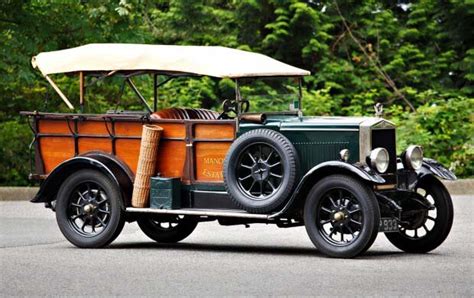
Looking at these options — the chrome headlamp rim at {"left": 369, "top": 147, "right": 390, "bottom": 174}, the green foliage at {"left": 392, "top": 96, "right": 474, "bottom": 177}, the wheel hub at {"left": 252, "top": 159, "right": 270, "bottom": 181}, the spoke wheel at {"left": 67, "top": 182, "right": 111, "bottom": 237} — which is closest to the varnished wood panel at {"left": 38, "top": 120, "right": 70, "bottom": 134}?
the spoke wheel at {"left": 67, "top": 182, "right": 111, "bottom": 237}

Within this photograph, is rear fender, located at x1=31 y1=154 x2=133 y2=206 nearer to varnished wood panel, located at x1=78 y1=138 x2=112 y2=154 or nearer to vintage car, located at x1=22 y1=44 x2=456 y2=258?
vintage car, located at x1=22 y1=44 x2=456 y2=258

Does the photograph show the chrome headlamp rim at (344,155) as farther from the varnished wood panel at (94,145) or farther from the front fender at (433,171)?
the varnished wood panel at (94,145)

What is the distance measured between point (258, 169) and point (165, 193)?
43.7 inches

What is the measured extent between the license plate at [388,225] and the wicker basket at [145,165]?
2.63 metres

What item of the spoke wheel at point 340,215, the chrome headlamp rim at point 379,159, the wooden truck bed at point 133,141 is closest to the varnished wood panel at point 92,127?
the wooden truck bed at point 133,141

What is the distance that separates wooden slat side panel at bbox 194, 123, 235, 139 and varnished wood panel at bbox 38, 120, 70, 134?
5.25ft

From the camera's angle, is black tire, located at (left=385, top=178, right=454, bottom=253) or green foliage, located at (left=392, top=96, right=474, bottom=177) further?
green foliage, located at (left=392, top=96, right=474, bottom=177)

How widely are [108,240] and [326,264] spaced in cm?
273

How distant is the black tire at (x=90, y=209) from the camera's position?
13.4 metres

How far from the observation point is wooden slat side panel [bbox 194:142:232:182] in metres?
13.3

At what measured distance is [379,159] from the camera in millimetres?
12477

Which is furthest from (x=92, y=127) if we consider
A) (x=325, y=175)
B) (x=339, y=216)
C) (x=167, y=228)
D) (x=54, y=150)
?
(x=339, y=216)

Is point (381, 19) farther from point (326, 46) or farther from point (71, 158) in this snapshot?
point (71, 158)

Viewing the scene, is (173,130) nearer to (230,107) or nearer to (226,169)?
(230,107)
